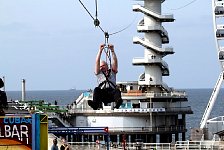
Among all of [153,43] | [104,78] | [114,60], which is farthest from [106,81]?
[153,43]

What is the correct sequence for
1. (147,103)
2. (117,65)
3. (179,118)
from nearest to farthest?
1. (117,65)
2. (147,103)
3. (179,118)

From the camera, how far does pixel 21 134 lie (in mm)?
25203

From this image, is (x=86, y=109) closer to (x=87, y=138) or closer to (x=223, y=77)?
(x=87, y=138)

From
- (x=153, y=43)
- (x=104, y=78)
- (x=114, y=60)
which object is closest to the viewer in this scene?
(x=114, y=60)

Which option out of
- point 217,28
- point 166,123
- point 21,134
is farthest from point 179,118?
point 21,134

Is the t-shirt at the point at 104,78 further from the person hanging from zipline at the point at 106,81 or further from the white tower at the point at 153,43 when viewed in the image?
the white tower at the point at 153,43

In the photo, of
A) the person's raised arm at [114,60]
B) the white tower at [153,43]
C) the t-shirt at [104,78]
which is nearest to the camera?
the person's raised arm at [114,60]

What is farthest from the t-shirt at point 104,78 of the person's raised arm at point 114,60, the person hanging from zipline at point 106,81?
the person's raised arm at point 114,60

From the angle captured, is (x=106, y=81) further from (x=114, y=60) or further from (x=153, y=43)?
(x=153, y=43)

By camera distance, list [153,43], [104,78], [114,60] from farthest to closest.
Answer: [153,43] → [104,78] → [114,60]

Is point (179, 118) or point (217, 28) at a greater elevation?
point (217, 28)

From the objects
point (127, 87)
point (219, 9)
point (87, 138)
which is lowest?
point (87, 138)

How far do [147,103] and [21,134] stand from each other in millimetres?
48984

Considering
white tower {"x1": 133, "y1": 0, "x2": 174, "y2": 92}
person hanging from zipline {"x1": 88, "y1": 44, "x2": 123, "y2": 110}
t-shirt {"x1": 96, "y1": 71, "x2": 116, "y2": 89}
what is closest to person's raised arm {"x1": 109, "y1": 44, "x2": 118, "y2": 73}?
person hanging from zipline {"x1": 88, "y1": 44, "x2": 123, "y2": 110}
